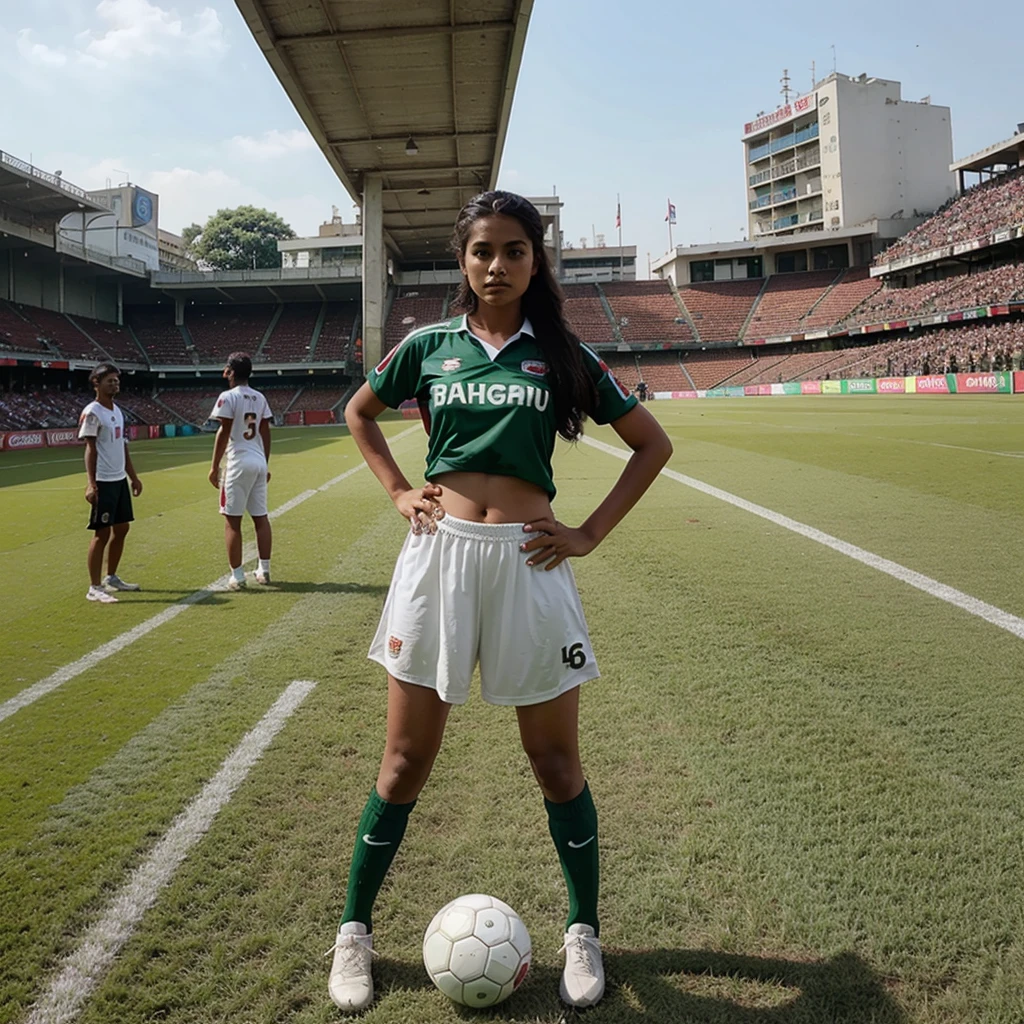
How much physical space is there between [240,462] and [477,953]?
5.51 meters

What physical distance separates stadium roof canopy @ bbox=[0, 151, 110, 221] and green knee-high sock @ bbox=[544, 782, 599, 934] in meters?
42.2

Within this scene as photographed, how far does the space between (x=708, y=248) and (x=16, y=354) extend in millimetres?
50715

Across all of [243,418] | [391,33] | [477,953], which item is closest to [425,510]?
[477,953]

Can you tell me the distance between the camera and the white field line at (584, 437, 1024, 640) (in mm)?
5002

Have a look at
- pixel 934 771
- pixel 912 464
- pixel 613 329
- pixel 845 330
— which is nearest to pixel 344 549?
pixel 934 771

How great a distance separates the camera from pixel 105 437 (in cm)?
668

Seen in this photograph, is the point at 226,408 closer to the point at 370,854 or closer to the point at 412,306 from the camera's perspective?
the point at 370,854

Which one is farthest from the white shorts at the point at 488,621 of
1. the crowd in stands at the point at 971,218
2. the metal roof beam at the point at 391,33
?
the crowd in stands at the point at 971,218

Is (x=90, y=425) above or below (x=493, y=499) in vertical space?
above

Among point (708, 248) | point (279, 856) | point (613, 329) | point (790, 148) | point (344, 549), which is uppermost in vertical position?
point (790, 148)

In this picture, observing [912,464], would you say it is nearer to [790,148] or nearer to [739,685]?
[739,685]

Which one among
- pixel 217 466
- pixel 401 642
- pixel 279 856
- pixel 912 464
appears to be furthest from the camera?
pixel 912 464

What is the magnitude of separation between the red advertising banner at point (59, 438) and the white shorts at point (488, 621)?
3354 centimetres

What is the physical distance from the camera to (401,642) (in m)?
2.18
